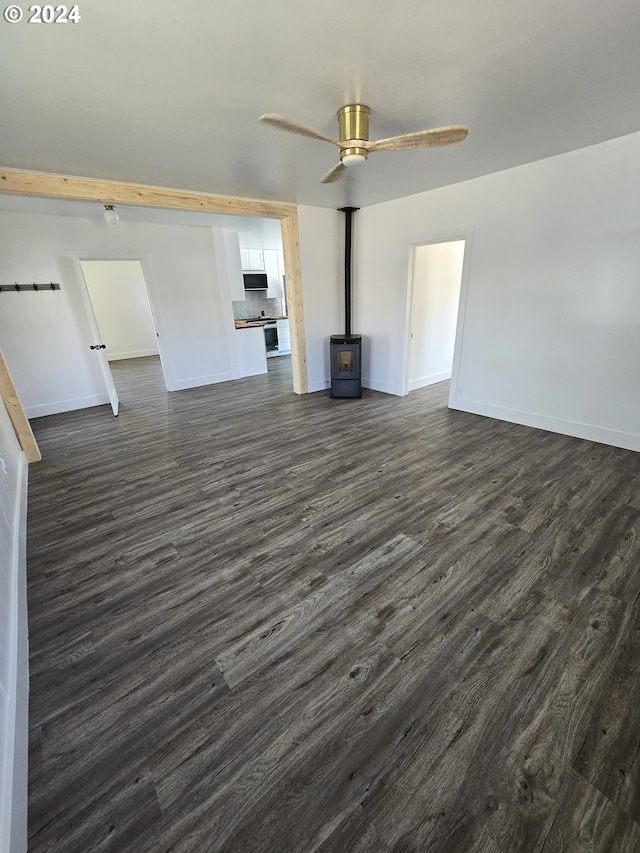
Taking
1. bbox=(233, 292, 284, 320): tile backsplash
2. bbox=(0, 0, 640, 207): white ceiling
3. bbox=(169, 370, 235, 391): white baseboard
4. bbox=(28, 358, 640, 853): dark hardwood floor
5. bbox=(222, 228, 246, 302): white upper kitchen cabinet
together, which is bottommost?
bbox=(28, 358, 640, 853): dark hardwood floor

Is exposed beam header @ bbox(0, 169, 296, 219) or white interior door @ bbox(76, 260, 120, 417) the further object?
white interior door @ bbox(76, 260, 120, 417)

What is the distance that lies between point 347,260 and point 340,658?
4950 millimetres

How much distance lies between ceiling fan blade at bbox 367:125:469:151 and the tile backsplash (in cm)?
651

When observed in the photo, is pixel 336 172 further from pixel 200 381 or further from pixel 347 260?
pixel 200 381

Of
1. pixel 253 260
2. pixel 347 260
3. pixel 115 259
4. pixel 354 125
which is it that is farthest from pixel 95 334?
pixel 354 125

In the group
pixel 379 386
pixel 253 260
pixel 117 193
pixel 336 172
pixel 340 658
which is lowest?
pixel 340 658

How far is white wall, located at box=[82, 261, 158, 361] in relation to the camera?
8.67m

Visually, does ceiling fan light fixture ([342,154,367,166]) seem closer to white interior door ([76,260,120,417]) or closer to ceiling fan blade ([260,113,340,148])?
ceiling fan blade ([260,113,340,148])

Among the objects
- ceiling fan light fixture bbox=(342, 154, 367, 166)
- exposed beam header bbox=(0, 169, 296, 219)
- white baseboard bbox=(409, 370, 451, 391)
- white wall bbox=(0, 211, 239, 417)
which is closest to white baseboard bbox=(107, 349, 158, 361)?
white wall bbox=(0, 211, 239, 417)

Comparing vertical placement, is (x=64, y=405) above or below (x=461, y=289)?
below

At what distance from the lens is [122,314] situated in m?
9.06

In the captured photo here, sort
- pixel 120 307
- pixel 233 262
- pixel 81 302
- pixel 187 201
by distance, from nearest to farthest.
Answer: pixel 187 201 → pixel 81 302 → pixel 233 262 → pixel 120 307

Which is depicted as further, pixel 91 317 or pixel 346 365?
pixel 346 365

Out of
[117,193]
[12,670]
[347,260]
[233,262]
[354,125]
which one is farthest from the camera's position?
[233,262]
